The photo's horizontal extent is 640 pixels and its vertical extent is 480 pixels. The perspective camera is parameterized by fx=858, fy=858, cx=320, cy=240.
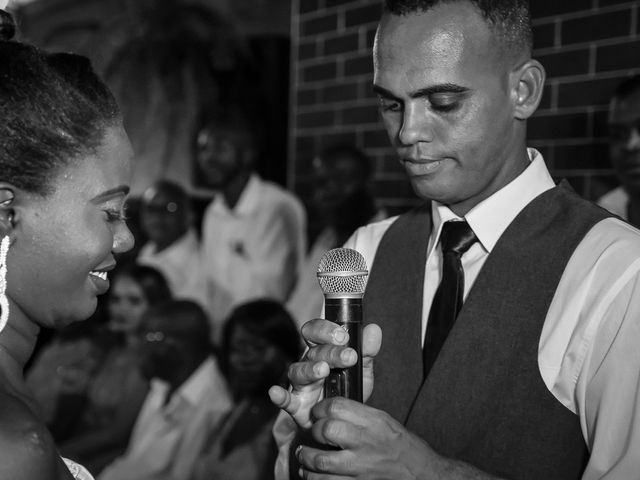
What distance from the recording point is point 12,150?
133 centimetres

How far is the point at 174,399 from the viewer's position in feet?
14.4

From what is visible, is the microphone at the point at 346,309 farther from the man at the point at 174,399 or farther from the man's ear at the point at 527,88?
the man at the point at 174,399

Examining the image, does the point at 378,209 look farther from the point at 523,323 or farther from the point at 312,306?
the point at 523,323

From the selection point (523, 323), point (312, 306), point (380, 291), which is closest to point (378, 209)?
point (312, 306)

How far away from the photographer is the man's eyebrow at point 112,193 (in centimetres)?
143

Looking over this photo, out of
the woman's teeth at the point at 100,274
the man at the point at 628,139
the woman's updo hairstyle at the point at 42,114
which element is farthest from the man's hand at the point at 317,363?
the man at the point at 628,139

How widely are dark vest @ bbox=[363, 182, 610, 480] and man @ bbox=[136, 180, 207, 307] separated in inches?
143

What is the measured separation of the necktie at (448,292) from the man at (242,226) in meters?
2.87

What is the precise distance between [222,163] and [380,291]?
343 cm

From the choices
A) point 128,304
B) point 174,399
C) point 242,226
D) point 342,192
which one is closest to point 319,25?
point 342,192

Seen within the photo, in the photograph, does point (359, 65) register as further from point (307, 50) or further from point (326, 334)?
point (326, 334)

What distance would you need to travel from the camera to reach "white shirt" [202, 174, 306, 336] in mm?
4867

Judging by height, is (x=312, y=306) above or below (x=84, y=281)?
below

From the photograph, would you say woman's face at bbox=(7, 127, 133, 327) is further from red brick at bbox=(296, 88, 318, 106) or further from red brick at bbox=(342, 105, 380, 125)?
red brick at bbox=(296, 88, 318, 106)
